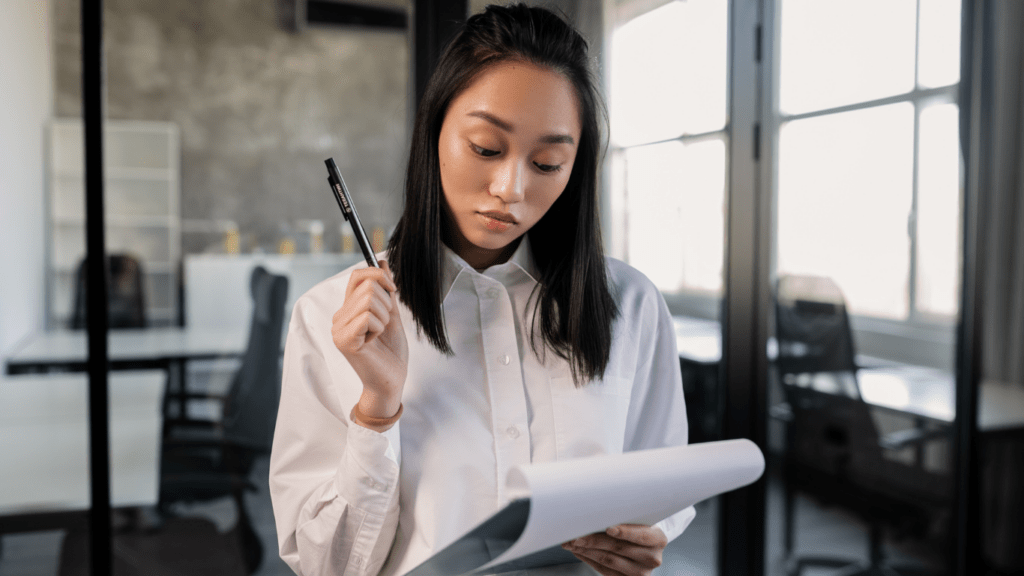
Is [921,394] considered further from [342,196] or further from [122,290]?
[122,290]

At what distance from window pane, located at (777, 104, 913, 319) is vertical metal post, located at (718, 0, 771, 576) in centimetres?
15

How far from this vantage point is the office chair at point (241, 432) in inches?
72.3

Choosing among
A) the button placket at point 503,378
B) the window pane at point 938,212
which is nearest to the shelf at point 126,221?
the button placket at point 503,378

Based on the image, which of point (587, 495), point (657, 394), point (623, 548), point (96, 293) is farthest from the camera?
point (96, 293)

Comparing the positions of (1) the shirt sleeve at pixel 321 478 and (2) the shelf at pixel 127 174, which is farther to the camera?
(2) the shelf at pixel 127 174

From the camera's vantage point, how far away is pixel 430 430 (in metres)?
0.83

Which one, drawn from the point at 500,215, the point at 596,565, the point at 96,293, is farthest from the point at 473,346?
the point at 96,293

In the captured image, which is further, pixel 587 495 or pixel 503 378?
pixel 503 378

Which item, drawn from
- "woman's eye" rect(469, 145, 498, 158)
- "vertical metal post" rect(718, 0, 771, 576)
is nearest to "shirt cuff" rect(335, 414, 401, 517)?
"woman's eye" rect(469, 145, 498, 158)

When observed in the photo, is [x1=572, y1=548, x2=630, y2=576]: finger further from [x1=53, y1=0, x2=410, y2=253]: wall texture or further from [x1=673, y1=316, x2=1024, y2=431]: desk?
[x1=673, y1=316, x2=1024, y2=431]: desk

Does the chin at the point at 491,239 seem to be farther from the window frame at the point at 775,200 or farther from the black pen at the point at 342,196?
the window frame at the point at 775,200

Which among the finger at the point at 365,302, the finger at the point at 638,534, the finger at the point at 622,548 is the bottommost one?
the finger at the point at 622,548

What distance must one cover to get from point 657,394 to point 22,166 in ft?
6.20

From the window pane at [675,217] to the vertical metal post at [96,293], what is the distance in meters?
1.39
